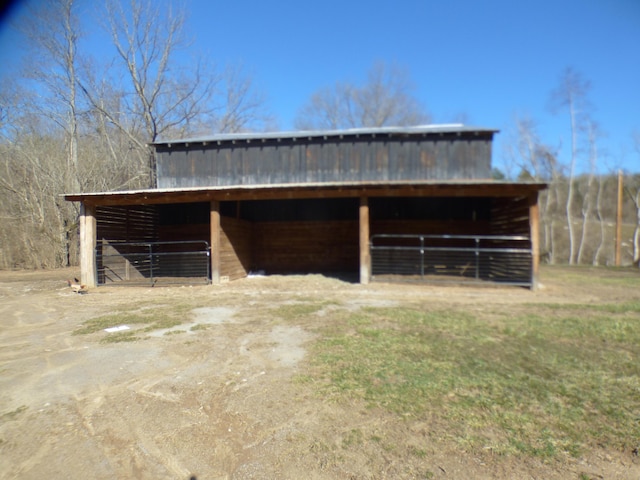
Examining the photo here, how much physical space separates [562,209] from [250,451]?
3370 cm

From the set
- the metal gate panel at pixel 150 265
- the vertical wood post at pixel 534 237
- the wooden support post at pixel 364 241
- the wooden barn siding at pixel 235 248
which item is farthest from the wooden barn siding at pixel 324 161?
the vertical wood post at pixel 534 237

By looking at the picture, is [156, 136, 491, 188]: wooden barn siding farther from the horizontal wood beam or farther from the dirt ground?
the dirt ground

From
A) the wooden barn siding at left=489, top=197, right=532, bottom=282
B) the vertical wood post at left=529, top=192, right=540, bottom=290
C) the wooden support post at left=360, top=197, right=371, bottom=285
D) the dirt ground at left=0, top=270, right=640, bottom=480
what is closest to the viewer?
the dirt ground at left=0, top=270, right=640, bottom=480

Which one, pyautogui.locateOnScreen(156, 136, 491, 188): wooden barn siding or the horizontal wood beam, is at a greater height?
pyautogui.locateOnScreen(156, 136, 491, 188): wooden barn siding

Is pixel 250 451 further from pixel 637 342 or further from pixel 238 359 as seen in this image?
pixel 637 342

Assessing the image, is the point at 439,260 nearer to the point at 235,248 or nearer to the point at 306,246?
the point at 306,246

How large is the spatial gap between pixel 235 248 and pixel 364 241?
16.0 ft

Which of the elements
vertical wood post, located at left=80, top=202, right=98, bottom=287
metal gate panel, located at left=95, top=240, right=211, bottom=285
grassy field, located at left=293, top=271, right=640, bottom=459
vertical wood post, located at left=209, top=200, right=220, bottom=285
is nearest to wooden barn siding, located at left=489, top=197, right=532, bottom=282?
grassy field, located at left=293, top=271, right=640, bottom=459

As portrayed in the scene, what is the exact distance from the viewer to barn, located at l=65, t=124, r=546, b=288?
38.5ft

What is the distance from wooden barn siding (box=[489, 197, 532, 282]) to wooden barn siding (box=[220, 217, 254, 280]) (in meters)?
8.64

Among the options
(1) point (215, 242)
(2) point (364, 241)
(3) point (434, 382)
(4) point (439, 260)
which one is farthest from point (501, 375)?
(4) point (439, 260)

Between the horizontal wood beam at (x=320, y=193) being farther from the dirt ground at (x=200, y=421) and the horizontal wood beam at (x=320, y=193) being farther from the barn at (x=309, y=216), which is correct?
the dirt ground at (x=200, y=421)

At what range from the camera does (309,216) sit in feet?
49.4

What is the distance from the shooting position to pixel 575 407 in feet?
10.3
